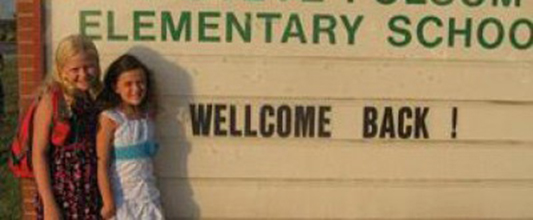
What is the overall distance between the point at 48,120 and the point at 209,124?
971 mm

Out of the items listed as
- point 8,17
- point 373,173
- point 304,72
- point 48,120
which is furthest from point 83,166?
point 8,17

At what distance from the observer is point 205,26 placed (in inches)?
187

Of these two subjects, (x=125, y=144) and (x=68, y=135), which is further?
(x=125, y=144)

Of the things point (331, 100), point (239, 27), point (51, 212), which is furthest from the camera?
point (331, 100)

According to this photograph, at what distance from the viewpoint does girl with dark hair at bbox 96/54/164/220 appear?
14.6ft

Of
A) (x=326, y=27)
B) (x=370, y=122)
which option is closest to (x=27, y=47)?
(x=326, y=27)

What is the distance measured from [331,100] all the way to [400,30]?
1.79 feet

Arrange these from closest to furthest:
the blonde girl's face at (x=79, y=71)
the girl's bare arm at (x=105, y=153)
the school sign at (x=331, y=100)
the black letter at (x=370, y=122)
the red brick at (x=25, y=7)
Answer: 1. the blonde girl's face at (x=79, y=71)
2. the girl's bare arm at (x=105, y=153)
3. the red brick at (x=25, y=7)
4. the school sign at (x=331, y=100)
5. the black letter at (x=370, y=122)

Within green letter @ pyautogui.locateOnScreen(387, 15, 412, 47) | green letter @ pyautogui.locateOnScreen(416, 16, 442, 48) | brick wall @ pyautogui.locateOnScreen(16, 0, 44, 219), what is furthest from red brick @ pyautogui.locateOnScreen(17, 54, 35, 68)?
green letter @ pyautogui.locateOnScreen(416, 16, 442, 48)

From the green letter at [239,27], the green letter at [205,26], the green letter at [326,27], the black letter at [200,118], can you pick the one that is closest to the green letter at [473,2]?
the green letter at [326,27]

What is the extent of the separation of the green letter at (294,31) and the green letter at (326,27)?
0.07 meters

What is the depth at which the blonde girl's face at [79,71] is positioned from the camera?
4.27m

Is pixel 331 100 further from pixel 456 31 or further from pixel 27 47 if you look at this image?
pixel 27 47

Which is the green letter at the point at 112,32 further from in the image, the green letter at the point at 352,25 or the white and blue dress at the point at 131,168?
the green letter at the point at 352,25
